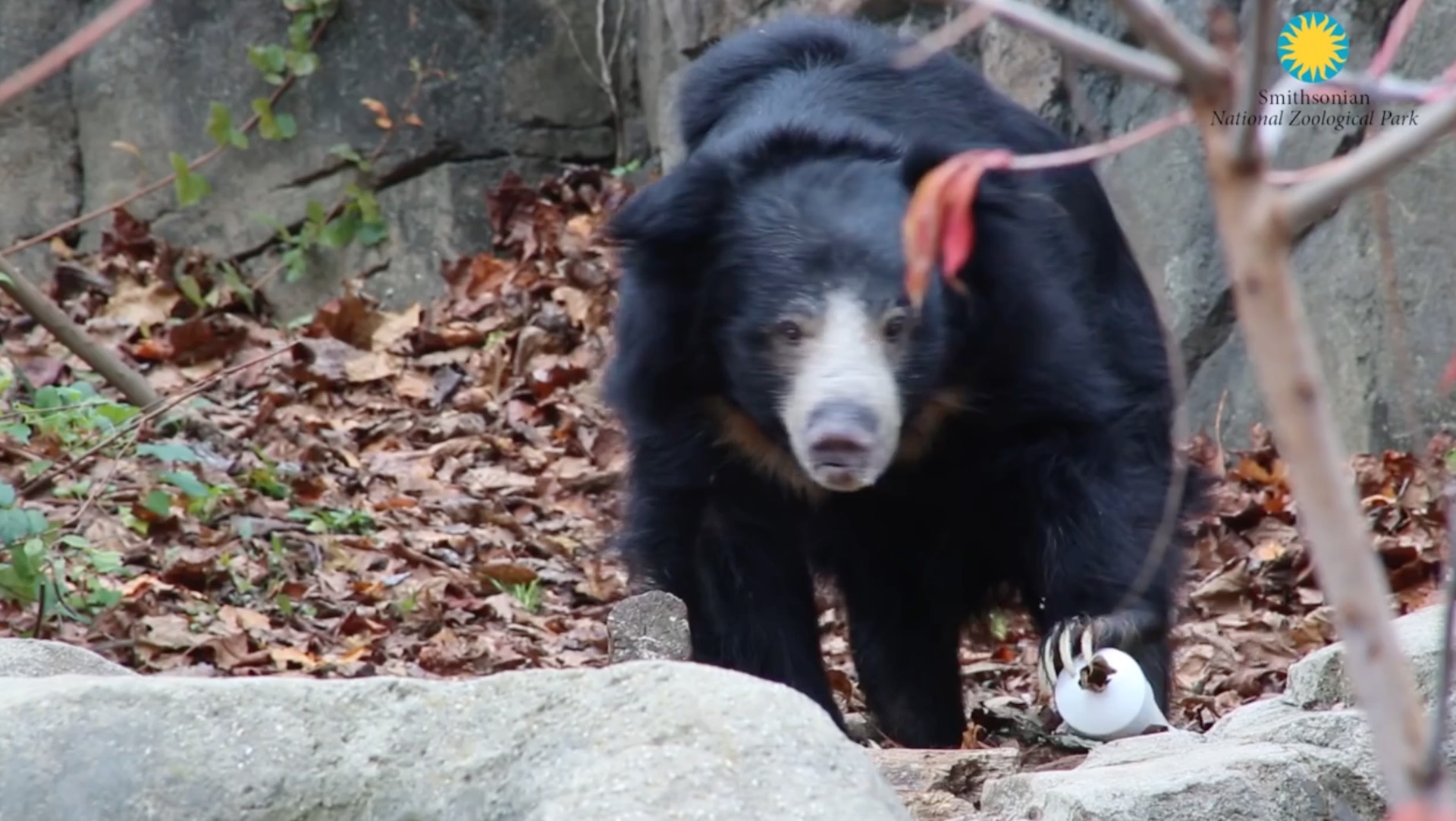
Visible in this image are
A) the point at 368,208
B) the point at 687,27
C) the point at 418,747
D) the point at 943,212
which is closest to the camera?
the point at 943,212

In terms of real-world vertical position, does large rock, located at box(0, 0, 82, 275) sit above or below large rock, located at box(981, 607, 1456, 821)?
below

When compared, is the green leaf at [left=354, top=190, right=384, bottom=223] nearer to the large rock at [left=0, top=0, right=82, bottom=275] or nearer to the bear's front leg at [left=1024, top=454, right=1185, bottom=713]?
the large rock at [left=0, top=0, right=82, bottom=275]

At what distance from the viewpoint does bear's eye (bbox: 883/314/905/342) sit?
3928 mm

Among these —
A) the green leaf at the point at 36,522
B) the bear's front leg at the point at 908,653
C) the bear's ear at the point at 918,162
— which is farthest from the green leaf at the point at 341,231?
the bear's ear at the point at 918,162

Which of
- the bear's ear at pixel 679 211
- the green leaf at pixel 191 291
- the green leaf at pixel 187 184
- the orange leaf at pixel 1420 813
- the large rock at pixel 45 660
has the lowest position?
the green leaf at pixel 191 291

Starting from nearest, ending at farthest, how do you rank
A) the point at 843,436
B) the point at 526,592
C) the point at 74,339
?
the point at 843,436, the point at 74,339, the point at 526,592

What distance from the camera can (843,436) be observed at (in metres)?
3.76

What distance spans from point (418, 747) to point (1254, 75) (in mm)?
1445

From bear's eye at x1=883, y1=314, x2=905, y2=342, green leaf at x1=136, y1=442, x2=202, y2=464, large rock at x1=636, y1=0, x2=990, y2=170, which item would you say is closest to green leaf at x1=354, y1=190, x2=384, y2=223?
large rock at x1=636, y1=0, x2=990, y2=170

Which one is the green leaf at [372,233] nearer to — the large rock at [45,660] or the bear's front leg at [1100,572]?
the bear's front leg at [1100,572]

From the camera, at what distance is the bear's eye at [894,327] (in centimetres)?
393

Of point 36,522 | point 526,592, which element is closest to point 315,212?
point 526,592

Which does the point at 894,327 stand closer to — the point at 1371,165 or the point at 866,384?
the point at 866,384

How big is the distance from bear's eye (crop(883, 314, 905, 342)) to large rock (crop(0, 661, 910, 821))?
187 cm
